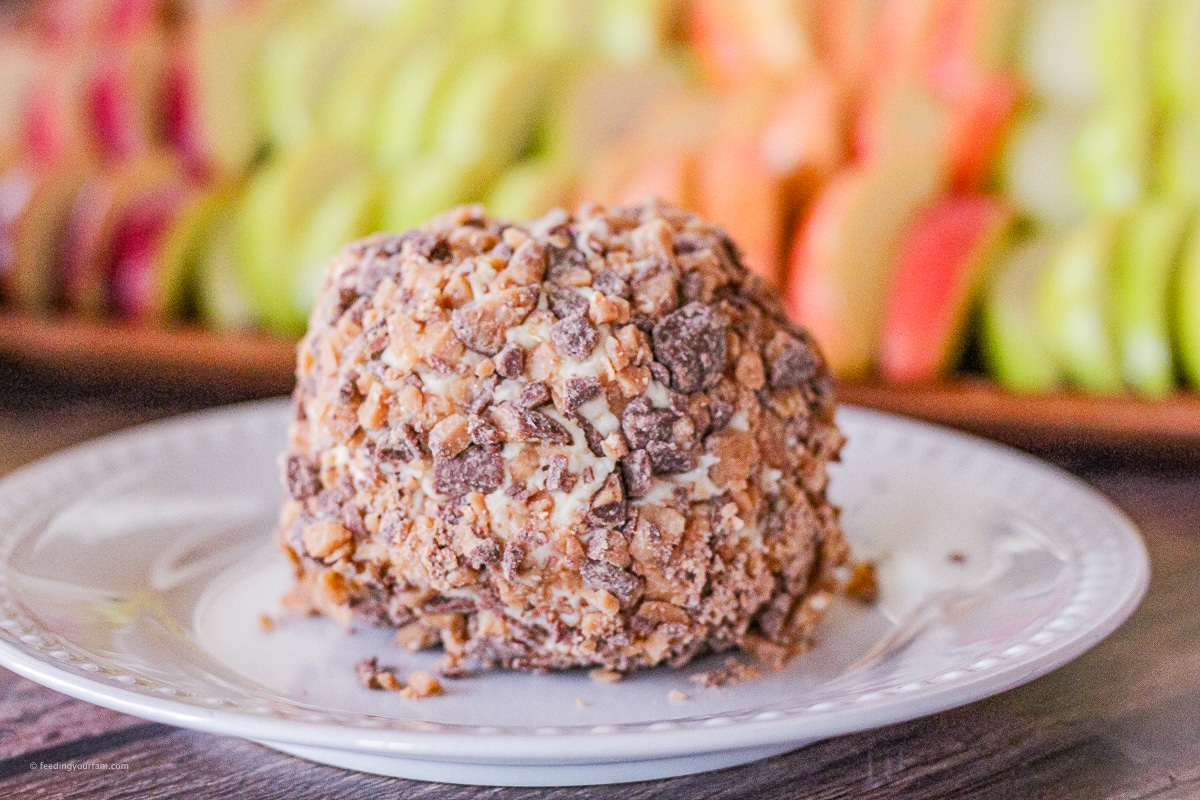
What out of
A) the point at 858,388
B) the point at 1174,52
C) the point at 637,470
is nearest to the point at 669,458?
the point at 637,470

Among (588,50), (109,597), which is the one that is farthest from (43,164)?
(109,597)

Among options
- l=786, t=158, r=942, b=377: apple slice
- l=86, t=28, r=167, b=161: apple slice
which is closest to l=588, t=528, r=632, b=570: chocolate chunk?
l=786, t=158, r=942, b=377: apple slice

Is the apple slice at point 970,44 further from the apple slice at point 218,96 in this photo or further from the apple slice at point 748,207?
the apple slice at point 218,96

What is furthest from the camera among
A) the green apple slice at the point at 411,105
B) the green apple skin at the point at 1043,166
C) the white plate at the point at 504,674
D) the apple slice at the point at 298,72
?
the apple slice at the point at 298,72

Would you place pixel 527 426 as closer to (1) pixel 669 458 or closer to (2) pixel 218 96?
(1) pixel 669 458

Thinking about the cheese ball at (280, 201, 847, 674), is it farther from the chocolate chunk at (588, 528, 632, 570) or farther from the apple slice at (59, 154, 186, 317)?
the apple slice at (59, 154, 186, 317)

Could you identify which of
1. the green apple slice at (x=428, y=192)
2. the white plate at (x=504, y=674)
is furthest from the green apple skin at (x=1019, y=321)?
the green apple slice at (x=428, y=192)
